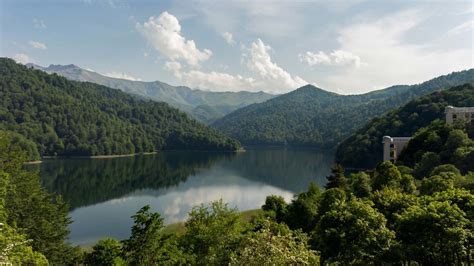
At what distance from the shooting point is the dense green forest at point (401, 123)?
395 ft

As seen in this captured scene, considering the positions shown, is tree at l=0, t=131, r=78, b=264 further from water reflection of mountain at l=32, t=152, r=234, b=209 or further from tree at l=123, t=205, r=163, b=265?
water reflection of mountain at l=32, t=152, r=234, b=209

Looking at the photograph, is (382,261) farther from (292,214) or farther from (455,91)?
(455,91)

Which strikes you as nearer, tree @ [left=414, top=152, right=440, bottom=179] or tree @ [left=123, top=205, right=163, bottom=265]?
tree @ [left=123, top=205, right=163, bottom=265]

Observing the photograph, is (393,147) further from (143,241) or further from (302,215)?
(143,241)

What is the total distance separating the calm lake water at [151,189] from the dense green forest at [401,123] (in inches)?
468

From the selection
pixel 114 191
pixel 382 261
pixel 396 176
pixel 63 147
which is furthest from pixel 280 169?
pixel 382 261

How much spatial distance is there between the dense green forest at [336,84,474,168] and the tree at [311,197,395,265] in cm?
9994

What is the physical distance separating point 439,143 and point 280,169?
6962 cm

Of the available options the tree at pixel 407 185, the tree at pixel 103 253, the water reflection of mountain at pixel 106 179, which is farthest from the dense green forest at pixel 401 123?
the tree at pixel 103 253

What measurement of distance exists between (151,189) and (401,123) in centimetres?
8823

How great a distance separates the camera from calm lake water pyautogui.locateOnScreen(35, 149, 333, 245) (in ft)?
205

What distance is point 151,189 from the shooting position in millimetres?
92500

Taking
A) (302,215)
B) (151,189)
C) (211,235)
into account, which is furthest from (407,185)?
(151,189)

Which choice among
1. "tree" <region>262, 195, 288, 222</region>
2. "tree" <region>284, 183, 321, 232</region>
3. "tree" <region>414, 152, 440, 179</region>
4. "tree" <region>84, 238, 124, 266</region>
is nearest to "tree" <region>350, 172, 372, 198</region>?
"tree" <region>284, 183, 321, 232</region>
